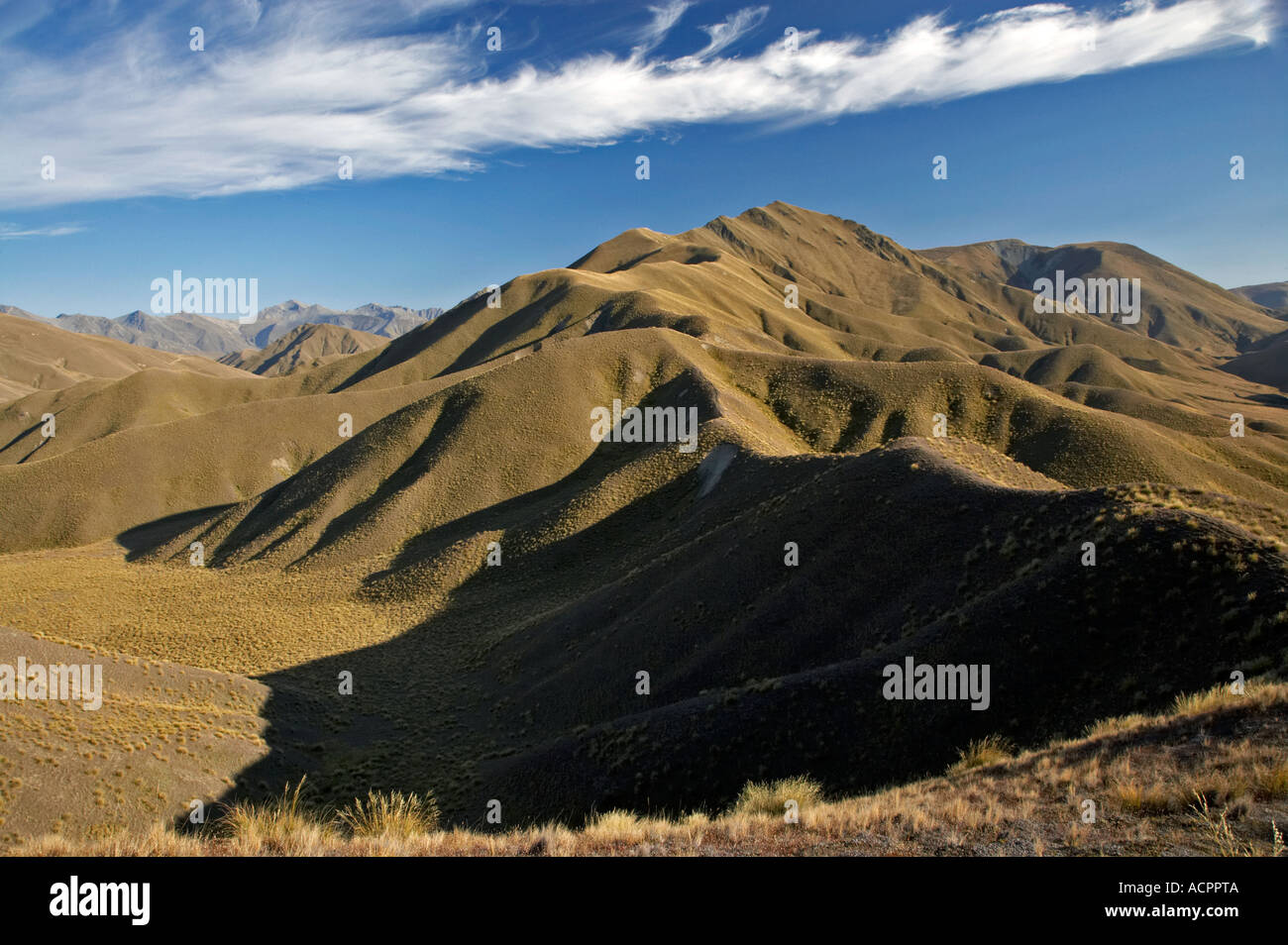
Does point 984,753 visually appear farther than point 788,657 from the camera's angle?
No

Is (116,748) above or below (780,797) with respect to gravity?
below

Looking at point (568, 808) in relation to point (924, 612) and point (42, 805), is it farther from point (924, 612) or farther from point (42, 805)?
point (42, 805)

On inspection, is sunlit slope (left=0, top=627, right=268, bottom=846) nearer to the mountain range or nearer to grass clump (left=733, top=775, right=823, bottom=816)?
the mountain range

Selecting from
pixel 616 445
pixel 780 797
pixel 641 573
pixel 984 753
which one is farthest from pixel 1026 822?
pixel 616 445

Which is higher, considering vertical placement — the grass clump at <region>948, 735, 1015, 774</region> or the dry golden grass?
the dry golden grass

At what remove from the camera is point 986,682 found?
51.8 ft

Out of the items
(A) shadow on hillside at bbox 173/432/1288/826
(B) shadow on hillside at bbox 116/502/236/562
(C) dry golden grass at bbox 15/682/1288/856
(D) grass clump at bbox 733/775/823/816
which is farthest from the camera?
(B) shadow on hillside at bbox 116/502/236/562

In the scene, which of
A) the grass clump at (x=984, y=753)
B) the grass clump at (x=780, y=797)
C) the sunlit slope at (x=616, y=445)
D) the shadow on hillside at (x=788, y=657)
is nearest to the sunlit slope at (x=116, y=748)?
the shadow on hillside at (x=788, y=657)

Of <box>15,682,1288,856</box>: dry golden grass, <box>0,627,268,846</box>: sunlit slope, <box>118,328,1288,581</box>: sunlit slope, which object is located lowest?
<box>0,627,268,846</box>: sunlit slope

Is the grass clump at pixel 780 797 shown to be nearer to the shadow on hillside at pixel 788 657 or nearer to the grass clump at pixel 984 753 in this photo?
the shadow on hillside at pixel 788 657

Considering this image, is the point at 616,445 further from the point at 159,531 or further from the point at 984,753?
the point at 159,531

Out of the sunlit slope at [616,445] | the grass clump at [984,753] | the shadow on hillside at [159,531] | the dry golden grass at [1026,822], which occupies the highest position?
the sunlit slope at [616,445]

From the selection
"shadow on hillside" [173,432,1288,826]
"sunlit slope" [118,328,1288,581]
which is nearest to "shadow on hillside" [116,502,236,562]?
"sunlit slope" [118,328,1288,581]

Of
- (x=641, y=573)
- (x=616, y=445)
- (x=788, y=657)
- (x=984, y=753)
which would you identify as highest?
(x=616, y=445)
